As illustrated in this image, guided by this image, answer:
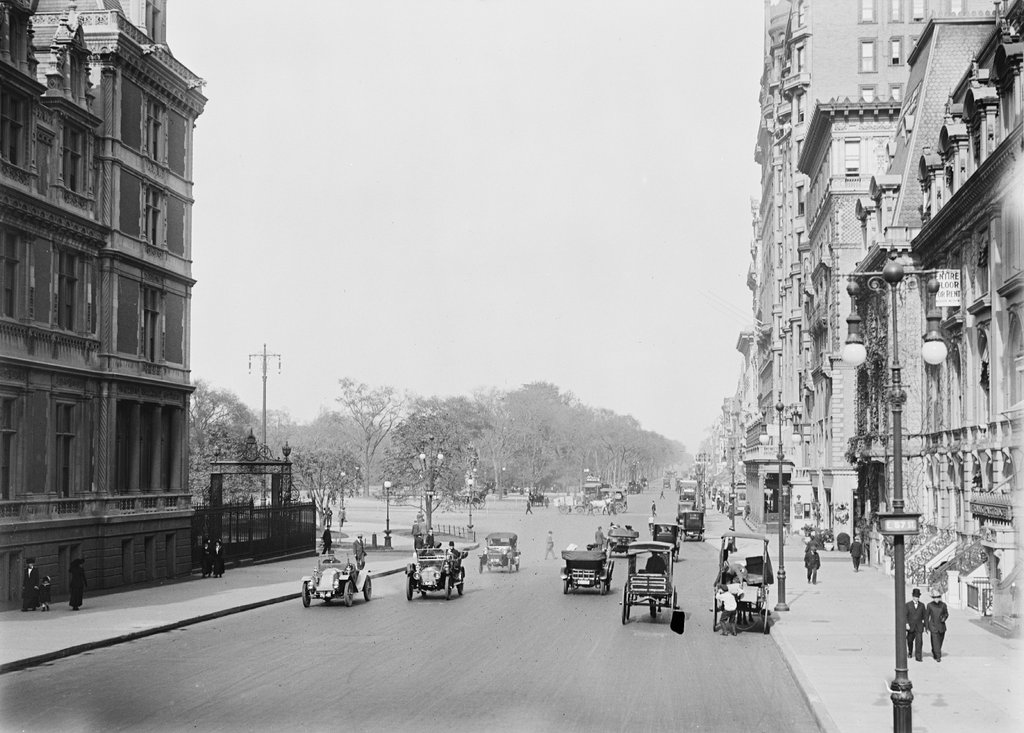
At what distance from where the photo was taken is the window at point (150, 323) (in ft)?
137

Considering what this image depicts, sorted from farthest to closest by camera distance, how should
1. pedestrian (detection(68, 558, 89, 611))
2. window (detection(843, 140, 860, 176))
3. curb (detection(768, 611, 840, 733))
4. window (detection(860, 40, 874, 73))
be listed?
window (detection(860, 40, 874, 73)), window (detection(843, 140, 860, 176)), pedestrian (detection(68, 558, 89, 611)), curb (detection(768, 611, 840, 733))

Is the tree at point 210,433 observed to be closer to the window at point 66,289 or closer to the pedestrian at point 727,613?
the window at point 66,289

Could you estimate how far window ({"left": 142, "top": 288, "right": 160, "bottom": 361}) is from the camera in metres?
41.7

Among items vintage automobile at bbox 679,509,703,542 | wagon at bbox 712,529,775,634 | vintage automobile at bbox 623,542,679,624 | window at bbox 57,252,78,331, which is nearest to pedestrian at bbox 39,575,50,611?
window at bbox 57,252,78,331

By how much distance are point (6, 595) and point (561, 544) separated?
140ft

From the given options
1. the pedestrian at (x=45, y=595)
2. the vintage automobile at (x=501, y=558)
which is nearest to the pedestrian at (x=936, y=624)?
the pedestrian at (x=45, y=595)

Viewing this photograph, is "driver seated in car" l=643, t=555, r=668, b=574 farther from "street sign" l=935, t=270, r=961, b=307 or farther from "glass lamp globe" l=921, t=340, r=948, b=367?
"glass lamp globe" l=921, t=340, r=948, b=367

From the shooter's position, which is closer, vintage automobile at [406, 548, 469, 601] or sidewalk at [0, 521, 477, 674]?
sidewalk at [0, 521, 477, 674]

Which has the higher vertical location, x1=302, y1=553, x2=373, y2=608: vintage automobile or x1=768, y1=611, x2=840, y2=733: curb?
x1=302, y1=553, x2=373, y2=608: vintage automobile

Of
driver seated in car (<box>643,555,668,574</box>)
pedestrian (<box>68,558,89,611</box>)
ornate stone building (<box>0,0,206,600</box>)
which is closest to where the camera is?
driver seated in car (<box>643,555,668,574</box>)

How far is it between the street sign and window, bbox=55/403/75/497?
26943 mm

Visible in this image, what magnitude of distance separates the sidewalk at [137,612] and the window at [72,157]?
12508 millimetres

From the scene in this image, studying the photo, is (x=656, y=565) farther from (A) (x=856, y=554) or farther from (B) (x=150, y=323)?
(B) (x=150, y=323)

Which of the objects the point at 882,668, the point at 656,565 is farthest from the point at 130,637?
the point at 882,668
